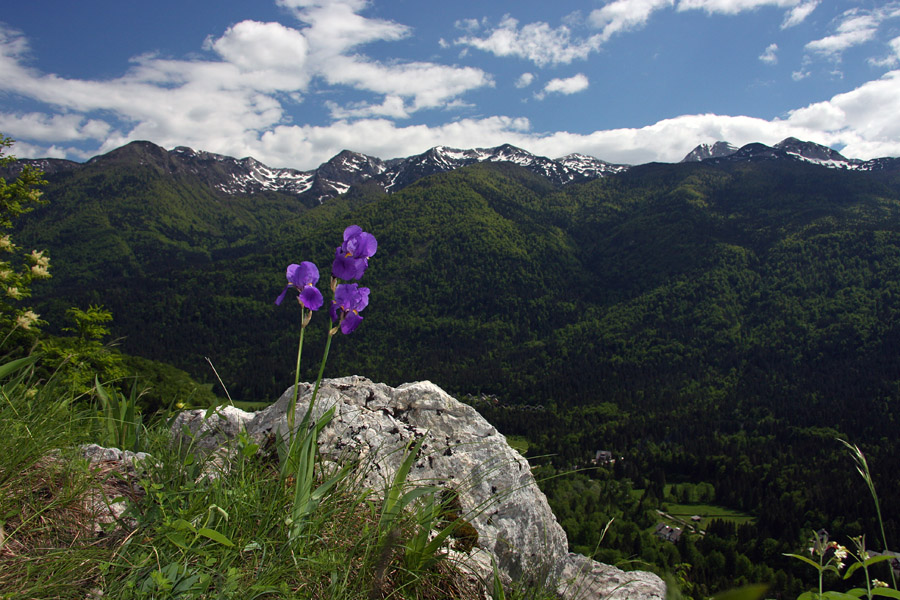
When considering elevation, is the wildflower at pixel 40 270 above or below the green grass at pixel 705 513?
above

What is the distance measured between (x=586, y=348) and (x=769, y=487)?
10624cm

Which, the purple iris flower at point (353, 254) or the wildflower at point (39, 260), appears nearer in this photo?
the purple iris flower at point (353, 254)

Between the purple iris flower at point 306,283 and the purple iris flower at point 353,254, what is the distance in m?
0.16

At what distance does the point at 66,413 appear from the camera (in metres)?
3.70

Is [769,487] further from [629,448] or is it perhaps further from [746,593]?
[746,593]

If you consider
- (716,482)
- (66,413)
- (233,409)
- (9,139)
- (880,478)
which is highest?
(9,139)

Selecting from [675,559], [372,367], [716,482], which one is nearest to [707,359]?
[716,482]

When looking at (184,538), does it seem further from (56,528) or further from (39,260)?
(39,260)

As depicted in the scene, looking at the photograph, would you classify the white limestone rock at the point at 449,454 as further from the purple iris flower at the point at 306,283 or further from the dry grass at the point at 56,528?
the purple iris flower at the point at 306,283

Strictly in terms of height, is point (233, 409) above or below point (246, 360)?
above

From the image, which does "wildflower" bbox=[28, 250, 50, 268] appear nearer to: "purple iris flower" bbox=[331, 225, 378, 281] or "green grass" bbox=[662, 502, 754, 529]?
"purple iris flower" bbox=[331, 225, 378, 281]

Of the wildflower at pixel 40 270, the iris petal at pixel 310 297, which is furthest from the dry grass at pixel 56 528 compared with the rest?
the wildflower at pixel 40 270

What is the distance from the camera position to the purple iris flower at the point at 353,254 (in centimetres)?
305

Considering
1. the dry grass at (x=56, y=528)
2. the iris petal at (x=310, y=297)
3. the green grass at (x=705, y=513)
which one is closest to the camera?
the dry grass at (x=56, y=528)
